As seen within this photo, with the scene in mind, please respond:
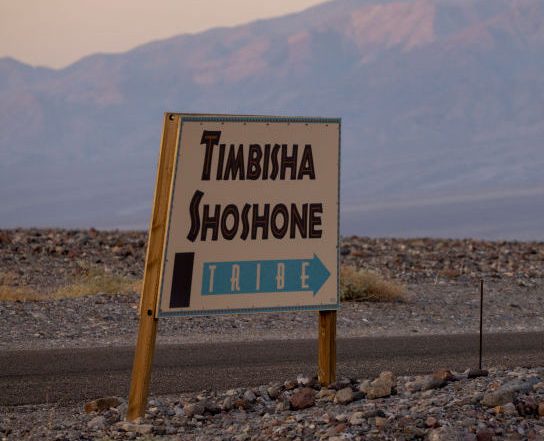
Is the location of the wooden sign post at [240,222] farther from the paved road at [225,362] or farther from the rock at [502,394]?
the paved road at [225,362]

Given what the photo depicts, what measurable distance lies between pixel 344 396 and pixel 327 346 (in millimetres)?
564

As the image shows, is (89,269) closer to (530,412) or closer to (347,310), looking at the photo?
(347,310)

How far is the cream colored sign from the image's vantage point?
811cm

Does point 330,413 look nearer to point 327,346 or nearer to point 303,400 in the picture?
point 303,400

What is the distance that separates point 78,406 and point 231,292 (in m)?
1.85

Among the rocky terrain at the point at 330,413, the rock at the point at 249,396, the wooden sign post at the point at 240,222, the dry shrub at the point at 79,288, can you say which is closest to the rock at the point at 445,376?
the rocky terrain at the point at 330,413

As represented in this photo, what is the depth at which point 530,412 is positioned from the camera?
7.66 m

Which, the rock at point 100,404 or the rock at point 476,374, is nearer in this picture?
the rock at point 100,404

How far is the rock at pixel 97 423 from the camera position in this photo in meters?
8.25

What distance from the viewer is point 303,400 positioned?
8523 millimetres

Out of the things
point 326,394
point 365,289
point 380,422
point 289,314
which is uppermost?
point 365,289

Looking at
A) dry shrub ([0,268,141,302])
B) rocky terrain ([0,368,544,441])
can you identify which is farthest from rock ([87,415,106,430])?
dry shrub ([0,268,141,302])

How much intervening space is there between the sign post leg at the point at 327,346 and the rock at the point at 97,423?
1722mm

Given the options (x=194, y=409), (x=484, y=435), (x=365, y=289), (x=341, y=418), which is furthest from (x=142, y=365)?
(x=365, y=289)
